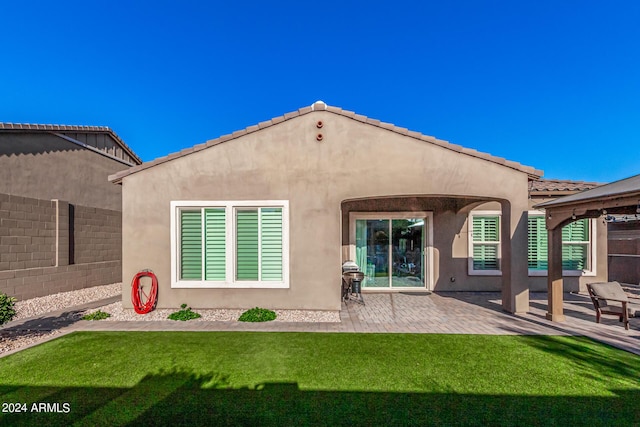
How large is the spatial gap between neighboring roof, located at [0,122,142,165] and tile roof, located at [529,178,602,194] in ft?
69.1

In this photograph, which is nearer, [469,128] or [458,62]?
[458,62]

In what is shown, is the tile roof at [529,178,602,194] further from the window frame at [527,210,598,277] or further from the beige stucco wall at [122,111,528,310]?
the beige stucco wall at [122,111,528,310]

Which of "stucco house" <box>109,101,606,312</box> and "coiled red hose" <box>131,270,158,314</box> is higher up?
"stucco house" <box>109,101,606,312</box>

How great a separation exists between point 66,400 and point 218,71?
2024 centimetres

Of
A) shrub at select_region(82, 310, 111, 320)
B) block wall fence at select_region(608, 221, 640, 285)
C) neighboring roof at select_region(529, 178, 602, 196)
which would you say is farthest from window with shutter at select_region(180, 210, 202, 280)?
block wall fence at select_region(608, 221, 640, 285)

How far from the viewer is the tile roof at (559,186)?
11.3 meters

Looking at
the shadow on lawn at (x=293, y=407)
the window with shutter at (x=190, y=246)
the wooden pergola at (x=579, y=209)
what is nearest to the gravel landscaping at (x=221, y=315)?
the window with shutter at (x=190, y=246)

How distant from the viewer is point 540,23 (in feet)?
47.4

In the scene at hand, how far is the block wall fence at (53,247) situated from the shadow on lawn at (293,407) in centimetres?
777

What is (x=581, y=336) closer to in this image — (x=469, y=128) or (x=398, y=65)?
(x=398, y=65)

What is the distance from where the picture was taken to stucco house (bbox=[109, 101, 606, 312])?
879 cm

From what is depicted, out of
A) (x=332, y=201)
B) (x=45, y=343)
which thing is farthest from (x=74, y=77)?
(x=332, y=201)

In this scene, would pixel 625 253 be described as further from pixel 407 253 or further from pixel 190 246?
pixel 190 246

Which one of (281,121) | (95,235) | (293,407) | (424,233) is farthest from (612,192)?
(95,235)
